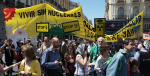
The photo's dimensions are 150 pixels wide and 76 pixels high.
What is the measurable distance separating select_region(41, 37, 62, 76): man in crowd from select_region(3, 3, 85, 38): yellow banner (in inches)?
67.6

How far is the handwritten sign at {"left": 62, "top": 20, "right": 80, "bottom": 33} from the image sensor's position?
6.22m

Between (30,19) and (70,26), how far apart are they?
1469mm

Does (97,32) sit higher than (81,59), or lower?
higher

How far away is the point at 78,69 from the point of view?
186 inches

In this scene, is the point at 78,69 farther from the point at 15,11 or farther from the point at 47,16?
the point at 15,11

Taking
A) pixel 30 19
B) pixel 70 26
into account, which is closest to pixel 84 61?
pixel 70 26

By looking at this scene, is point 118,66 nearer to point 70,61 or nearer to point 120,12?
point 70,61

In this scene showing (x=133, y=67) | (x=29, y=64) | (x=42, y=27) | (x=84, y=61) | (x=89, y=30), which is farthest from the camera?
(x=89, y=30)

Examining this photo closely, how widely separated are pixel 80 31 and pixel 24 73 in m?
3.37

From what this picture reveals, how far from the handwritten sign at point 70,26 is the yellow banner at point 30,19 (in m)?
0.13

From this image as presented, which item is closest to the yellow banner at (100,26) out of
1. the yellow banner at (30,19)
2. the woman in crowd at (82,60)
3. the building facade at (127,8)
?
the yellow banner at (30,19)

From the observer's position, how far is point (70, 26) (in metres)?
6.26

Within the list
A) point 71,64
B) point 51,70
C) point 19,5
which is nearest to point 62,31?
point 71,64

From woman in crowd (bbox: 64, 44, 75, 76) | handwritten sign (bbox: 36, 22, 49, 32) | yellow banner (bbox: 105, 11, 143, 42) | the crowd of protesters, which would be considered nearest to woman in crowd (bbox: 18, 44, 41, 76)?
the crowd of protesters
